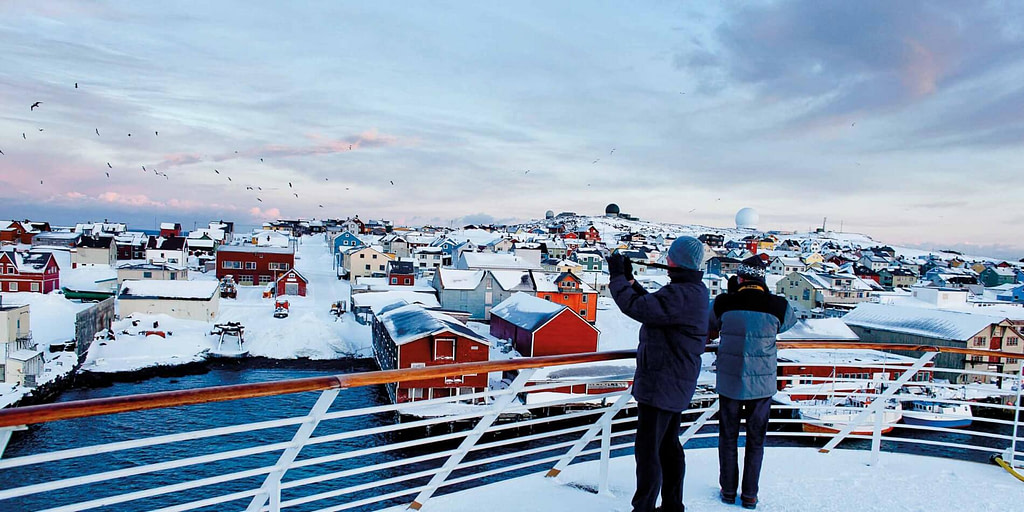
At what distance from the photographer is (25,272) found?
32438mm

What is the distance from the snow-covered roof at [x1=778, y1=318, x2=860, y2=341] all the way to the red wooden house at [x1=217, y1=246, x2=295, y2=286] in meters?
32.8

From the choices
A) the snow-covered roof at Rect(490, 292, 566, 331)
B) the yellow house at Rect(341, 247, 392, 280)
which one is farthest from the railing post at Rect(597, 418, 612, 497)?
the yellow house at Rect(341, 247, 392, 280)

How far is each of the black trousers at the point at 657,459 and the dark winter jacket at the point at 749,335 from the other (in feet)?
1.76

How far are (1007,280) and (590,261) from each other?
47880 millimetres

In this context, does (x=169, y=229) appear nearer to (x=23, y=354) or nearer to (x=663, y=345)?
(x=23, y=354)

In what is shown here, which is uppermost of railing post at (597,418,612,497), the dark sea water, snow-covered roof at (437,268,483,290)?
railing post at (597,418,612,497)

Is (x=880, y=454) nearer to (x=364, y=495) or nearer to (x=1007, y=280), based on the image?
(x=364, y=495)

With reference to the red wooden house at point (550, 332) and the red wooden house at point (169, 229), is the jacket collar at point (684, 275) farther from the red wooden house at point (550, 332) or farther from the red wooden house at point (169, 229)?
the red wooden house at point (169, 229)

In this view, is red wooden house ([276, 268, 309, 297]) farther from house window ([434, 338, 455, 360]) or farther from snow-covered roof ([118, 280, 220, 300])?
house window ([434, 338, 455, 360])

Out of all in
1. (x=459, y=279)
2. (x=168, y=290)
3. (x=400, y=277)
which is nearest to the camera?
(x=168, y=290)

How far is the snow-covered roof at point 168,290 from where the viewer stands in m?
30.3

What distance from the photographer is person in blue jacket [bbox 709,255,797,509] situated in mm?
3102

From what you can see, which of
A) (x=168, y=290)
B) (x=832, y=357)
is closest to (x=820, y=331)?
(x=832, y=357)

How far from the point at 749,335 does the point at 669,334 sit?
0.69 m
